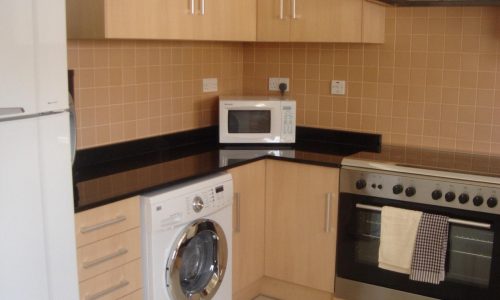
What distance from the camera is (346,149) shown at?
11.8 ft

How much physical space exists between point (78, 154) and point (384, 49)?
1.82 meters

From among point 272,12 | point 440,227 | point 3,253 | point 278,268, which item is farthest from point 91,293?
point 272,12

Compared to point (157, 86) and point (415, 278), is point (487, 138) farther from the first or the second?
point (157, 86)

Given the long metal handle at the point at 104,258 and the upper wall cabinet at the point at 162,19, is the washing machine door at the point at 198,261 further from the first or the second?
the upper wall cabinet at the point at 162,19

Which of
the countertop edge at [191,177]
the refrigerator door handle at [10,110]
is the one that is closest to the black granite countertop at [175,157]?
the countertop edge at [191,177]

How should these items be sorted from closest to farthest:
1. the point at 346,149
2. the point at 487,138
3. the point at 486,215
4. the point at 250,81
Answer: the point at 486,215
the point at 487,138
the point at 346,149
the point at 250,81

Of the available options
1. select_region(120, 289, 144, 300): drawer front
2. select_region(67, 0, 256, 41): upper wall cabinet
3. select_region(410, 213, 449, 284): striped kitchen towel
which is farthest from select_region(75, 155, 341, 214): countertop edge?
select_region(67, 0, 256, 41): upper wall cabinet

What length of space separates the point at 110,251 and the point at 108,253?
0.4 inches

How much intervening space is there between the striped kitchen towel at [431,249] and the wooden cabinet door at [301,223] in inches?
18.3

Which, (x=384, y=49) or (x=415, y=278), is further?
(x=384, y=49)

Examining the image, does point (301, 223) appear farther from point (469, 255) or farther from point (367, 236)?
point (469, 255)

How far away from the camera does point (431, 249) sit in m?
Answer: 2.94

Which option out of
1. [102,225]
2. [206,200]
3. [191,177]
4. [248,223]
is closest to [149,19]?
[191,177]

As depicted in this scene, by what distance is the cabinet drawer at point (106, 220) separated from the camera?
7.70ft
